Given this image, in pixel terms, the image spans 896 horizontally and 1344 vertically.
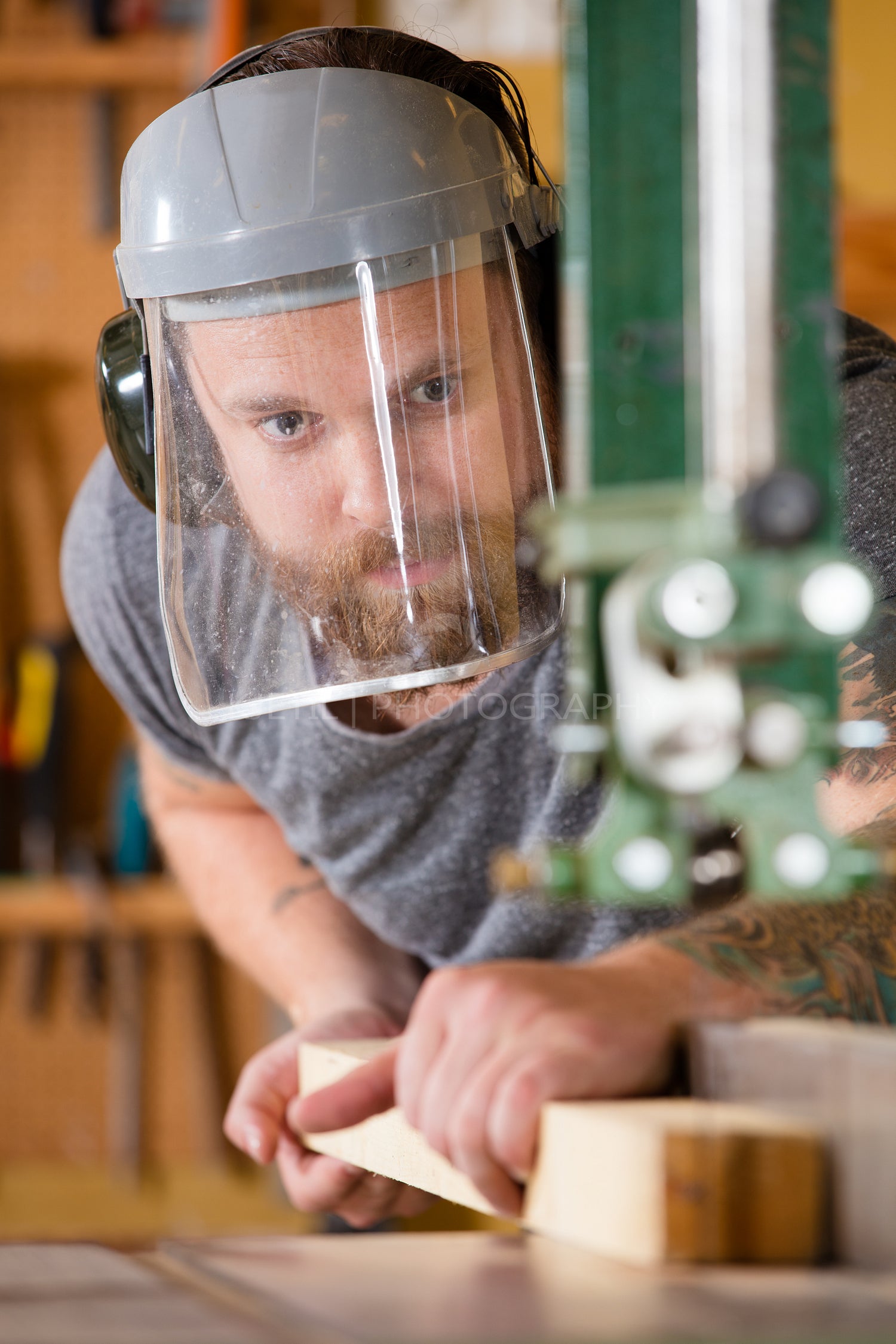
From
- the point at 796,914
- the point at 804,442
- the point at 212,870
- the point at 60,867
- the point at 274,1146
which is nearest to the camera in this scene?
the point at 804,442

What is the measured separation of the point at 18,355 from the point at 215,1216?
194cm

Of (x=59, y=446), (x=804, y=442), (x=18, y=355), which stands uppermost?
(x=804, y=442)

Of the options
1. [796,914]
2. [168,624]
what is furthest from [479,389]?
[796,914]

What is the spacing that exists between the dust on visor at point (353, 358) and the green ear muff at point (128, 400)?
81mm

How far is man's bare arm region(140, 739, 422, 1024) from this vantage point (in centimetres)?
151

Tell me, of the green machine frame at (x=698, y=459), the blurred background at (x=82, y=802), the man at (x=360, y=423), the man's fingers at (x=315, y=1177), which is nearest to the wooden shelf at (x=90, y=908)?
the blurred background at (x=82, y=802)

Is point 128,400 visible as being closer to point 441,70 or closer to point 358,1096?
point 441,70

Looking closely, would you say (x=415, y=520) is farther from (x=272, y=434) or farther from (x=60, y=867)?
(x=60, y=867)

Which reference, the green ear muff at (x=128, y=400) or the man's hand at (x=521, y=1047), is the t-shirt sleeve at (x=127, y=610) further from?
the man's hand at (x=521, y=1047)

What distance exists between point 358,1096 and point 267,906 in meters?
0.87

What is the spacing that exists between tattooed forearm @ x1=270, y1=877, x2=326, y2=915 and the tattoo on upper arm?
3.40 ft

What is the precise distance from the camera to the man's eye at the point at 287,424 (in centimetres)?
102

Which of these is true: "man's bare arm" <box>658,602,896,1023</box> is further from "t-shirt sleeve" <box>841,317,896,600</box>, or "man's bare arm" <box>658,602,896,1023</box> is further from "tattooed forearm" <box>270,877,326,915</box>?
"tattooed forearm" <box>270,877,326,915</box>

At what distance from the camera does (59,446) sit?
300cm
